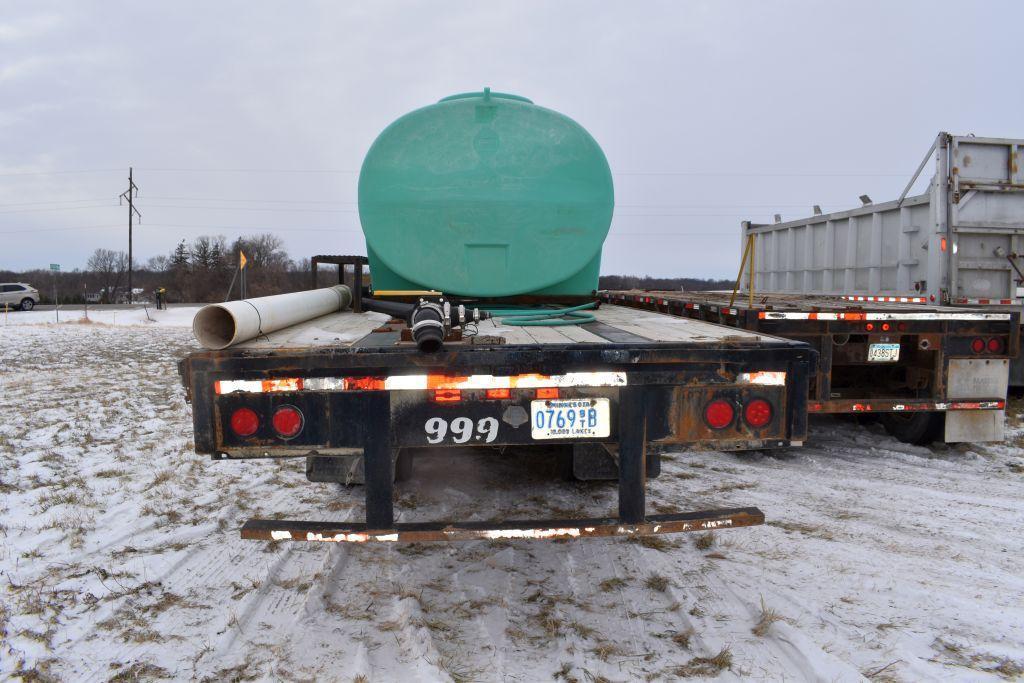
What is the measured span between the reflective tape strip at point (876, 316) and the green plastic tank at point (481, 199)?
189 cm

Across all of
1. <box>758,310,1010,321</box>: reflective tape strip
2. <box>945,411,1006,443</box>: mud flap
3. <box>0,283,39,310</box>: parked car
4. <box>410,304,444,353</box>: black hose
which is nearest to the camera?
<box>410,304,444,353</box>: black hose

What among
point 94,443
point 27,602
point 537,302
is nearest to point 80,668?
point 27,602

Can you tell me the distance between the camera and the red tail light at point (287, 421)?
2.75m

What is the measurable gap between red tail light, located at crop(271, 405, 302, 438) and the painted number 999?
531 millimetres

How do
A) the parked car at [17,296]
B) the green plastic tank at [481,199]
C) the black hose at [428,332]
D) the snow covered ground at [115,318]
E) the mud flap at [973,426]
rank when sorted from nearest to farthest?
the black hose at [428,332] → the green plastic tank at [481,199] → the mud flap at [973,426] → the snow covered ground at [115,318] → the parked car at [17,296]

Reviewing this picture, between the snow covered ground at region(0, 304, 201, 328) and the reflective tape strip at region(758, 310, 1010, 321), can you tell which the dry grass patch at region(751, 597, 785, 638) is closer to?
the reflective tape strip at region(758, 310, 1010, 321)

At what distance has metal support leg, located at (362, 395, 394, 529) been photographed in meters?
2.75

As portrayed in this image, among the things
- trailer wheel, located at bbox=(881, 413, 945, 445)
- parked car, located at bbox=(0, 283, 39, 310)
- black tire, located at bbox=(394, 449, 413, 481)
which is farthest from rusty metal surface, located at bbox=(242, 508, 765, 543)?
parked car, located at bbox=(0, 283, 39, 310)

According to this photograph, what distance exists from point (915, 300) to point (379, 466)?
730 centimetres

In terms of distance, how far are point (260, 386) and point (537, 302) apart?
2.20m

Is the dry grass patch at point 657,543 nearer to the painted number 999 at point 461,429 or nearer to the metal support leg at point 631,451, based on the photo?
the metal support leg at point 631,451

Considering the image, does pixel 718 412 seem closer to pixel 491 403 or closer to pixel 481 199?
pixel 491 403

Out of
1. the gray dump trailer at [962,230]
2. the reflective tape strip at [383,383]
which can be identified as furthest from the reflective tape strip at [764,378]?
the gray dump trailer at [962,230]

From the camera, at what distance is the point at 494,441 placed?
2809 millimetres
